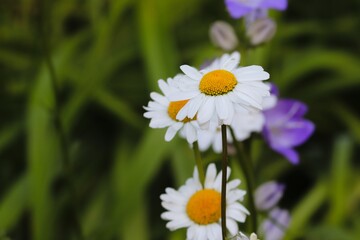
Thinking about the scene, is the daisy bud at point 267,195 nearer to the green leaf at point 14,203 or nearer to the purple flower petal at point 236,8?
the purple flower petal at point 236,8

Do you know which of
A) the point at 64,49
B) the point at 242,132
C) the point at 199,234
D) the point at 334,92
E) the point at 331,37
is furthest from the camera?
the point at 331,37

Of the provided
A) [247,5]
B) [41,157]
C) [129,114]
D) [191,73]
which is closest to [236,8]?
[247,5]

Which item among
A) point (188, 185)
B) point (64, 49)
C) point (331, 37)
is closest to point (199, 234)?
point (188, 185)

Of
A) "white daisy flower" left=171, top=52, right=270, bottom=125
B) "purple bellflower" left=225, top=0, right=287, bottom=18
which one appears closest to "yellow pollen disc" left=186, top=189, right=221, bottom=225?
"white daisy flower" left=171, top=52, right=270, bottom=125

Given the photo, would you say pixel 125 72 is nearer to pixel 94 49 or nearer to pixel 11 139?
pixel 94 49

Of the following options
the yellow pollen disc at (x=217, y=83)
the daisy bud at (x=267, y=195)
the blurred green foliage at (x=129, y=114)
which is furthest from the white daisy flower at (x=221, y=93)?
A: the blurred green foliage at (x=129, y=114)

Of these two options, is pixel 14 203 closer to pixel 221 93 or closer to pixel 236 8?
pixel 236 8
